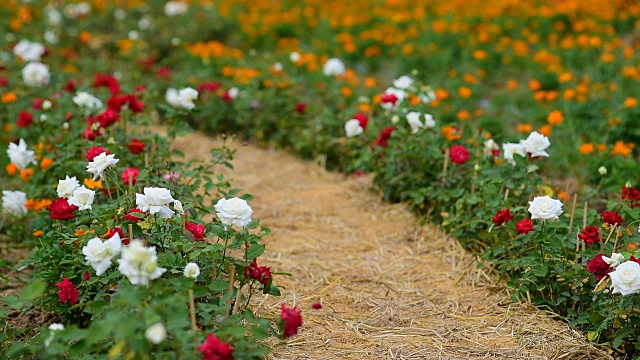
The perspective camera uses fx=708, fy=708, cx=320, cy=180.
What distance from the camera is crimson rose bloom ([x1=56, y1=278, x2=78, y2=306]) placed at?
7.89ft

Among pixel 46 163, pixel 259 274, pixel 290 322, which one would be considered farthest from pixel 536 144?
pixel 46 163

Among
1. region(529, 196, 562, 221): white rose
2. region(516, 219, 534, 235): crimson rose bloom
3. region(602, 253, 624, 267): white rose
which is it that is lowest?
region(516, 219, 534, 235): crimson rose bloom

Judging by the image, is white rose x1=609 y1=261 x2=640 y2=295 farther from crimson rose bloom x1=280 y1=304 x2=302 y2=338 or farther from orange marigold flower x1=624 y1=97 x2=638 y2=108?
orange marigold flower x1=624 y1=97 x2=638 y2=108

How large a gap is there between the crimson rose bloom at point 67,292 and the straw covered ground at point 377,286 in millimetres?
726

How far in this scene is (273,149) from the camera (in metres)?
4.73

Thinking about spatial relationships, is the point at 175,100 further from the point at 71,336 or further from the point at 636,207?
the point at 636,207

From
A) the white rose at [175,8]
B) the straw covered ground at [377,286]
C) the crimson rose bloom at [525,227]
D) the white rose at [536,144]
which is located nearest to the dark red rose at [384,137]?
the straw covered ground at [377,286]

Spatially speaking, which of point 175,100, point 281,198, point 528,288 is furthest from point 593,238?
point 175,100

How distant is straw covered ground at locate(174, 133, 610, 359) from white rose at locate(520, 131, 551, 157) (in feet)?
1.89

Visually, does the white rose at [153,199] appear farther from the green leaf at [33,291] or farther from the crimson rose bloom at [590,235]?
the crimson rose bloom at [590,235]

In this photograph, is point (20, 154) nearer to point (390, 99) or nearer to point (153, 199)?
point (153, 199)

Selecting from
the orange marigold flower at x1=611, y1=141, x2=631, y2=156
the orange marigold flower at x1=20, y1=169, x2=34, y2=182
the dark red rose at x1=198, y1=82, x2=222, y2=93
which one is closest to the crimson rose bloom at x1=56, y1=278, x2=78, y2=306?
the orange marigold flower at x1=20, y1=169, x2=34, y2=182

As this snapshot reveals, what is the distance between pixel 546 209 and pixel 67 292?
69.4 inches

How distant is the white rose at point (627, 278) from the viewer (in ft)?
7.54
